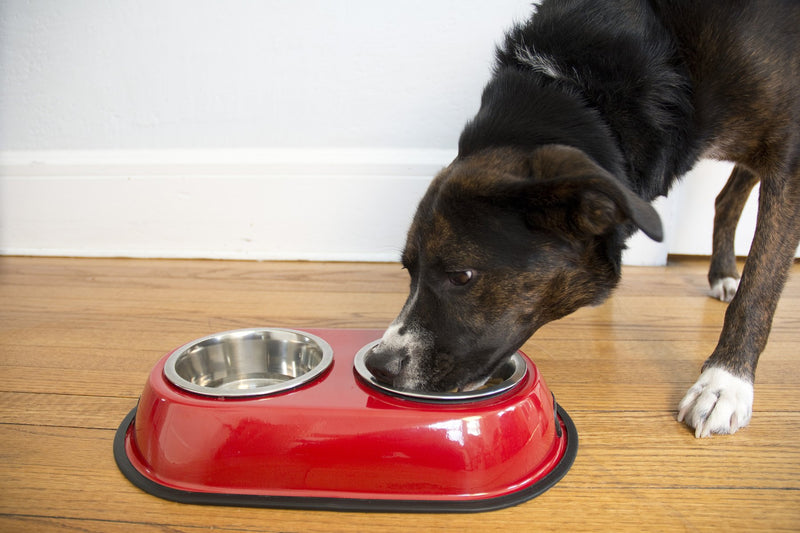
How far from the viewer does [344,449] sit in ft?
3.26

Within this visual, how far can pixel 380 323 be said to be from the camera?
6.21ft

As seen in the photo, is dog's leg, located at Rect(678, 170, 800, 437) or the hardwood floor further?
dog's leg, located at Rect(678, 170, 800, 437)

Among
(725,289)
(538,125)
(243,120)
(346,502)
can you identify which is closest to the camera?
(346,502)

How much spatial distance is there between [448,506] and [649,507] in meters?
0.33

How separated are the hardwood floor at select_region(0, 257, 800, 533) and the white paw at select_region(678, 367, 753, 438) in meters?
0.02

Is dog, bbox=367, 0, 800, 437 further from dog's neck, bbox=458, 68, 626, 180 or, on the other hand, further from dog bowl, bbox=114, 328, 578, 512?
dog bowl, bbox=114, 328, 578, 512

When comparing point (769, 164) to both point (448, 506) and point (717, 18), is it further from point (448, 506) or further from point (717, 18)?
point (448, 506)

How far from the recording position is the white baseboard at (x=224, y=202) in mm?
2559

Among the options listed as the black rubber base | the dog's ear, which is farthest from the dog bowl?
the dog's ear

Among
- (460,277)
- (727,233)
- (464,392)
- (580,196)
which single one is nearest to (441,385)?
(464,392)

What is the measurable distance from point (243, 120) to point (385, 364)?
5.86 feet

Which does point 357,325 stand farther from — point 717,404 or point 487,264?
point 717,404

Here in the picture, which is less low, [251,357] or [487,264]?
[487,264]

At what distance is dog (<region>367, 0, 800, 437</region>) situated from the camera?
1.12m
